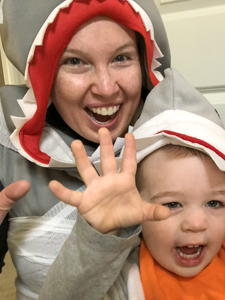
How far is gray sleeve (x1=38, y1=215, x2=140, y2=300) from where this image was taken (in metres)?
0.46

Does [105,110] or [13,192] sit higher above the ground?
[105,110]

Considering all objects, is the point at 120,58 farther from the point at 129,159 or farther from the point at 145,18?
the point at 129,159

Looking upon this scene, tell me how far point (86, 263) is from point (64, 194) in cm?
14

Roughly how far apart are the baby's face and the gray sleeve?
14 centimetres

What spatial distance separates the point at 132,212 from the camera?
18.0 inches

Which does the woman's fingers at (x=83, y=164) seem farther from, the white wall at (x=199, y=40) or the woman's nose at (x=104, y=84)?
the white wall at (x=199, y=40)

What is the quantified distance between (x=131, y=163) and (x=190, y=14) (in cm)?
99

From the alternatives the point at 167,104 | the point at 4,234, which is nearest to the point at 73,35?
the point at 167,104

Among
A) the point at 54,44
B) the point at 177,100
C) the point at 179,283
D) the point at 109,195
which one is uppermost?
the point at 54,44

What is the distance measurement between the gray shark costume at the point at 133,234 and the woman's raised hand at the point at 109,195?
2 centimetres

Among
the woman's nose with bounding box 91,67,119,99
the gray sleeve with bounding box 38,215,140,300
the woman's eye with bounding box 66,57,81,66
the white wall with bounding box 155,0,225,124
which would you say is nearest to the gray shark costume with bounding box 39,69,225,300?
the gray sleeve with bounding box 38,215,140,300

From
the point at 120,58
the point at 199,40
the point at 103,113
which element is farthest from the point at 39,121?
the point at 199,40

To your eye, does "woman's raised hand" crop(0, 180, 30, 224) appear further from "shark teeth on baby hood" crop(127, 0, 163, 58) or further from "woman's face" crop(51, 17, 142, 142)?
"shark teeth on baby hood" crop(127, 0, 163, 58)

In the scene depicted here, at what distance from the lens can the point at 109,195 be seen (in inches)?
17.6
